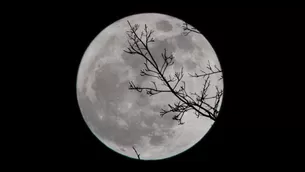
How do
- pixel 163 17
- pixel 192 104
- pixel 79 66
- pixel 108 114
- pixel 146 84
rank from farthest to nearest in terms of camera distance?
pixel 79 66 < pixel 163 17 < pixel 108 114 < pixel 146 84 < pixel 192 104

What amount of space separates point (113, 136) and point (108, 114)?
575 millimetres

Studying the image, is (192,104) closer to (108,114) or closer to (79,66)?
(108,114)

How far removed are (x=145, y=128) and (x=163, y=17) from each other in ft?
8.58

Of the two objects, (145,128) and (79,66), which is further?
(79,66)

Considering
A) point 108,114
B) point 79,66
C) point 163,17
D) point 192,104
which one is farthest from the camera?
point 79,66

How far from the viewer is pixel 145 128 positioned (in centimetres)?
699

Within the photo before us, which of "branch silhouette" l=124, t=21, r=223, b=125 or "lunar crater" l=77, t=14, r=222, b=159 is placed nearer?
"branch silhouette" l=124, t=21, r=223, b=125

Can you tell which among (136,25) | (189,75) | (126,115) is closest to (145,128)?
(126,115)

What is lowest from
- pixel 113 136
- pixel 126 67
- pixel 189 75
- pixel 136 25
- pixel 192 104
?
pixel 113 136

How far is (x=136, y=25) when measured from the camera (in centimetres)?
707

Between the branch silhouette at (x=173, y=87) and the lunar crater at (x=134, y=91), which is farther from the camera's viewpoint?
the lunar crater at (x=134, y=91)

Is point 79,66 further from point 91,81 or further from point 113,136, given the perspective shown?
point 113,136

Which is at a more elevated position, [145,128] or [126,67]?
[126,67]

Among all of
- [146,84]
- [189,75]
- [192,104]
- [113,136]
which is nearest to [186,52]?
[189,75]
